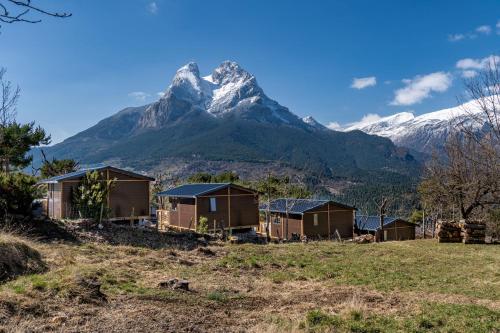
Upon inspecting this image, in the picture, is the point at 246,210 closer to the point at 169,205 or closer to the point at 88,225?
the point at 169,205

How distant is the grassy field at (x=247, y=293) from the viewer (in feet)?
23.2

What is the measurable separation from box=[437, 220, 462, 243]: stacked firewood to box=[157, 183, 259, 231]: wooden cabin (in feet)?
54.0

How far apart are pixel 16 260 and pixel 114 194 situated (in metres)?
18.8

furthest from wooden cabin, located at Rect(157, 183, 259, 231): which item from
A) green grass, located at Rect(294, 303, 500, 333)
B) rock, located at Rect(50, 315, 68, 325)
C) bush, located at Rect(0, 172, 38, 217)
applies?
rock, located at Rect(50, 315, 68, 325)

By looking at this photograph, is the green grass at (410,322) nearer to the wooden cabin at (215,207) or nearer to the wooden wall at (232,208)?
the wooden cabin at (215,207)

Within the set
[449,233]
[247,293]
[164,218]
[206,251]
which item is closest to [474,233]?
[449,233]

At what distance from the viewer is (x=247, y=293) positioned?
9961mm

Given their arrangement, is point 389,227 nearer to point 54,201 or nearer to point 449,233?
point 449,233

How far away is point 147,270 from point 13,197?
7859 mm

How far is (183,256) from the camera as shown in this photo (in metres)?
15.2

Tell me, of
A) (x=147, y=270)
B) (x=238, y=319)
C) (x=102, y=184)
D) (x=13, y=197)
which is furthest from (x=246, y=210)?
(x=238, y=319)

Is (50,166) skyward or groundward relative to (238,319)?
skyward

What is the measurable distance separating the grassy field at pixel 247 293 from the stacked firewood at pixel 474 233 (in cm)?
597

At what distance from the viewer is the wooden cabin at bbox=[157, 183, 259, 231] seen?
34.0 metres
